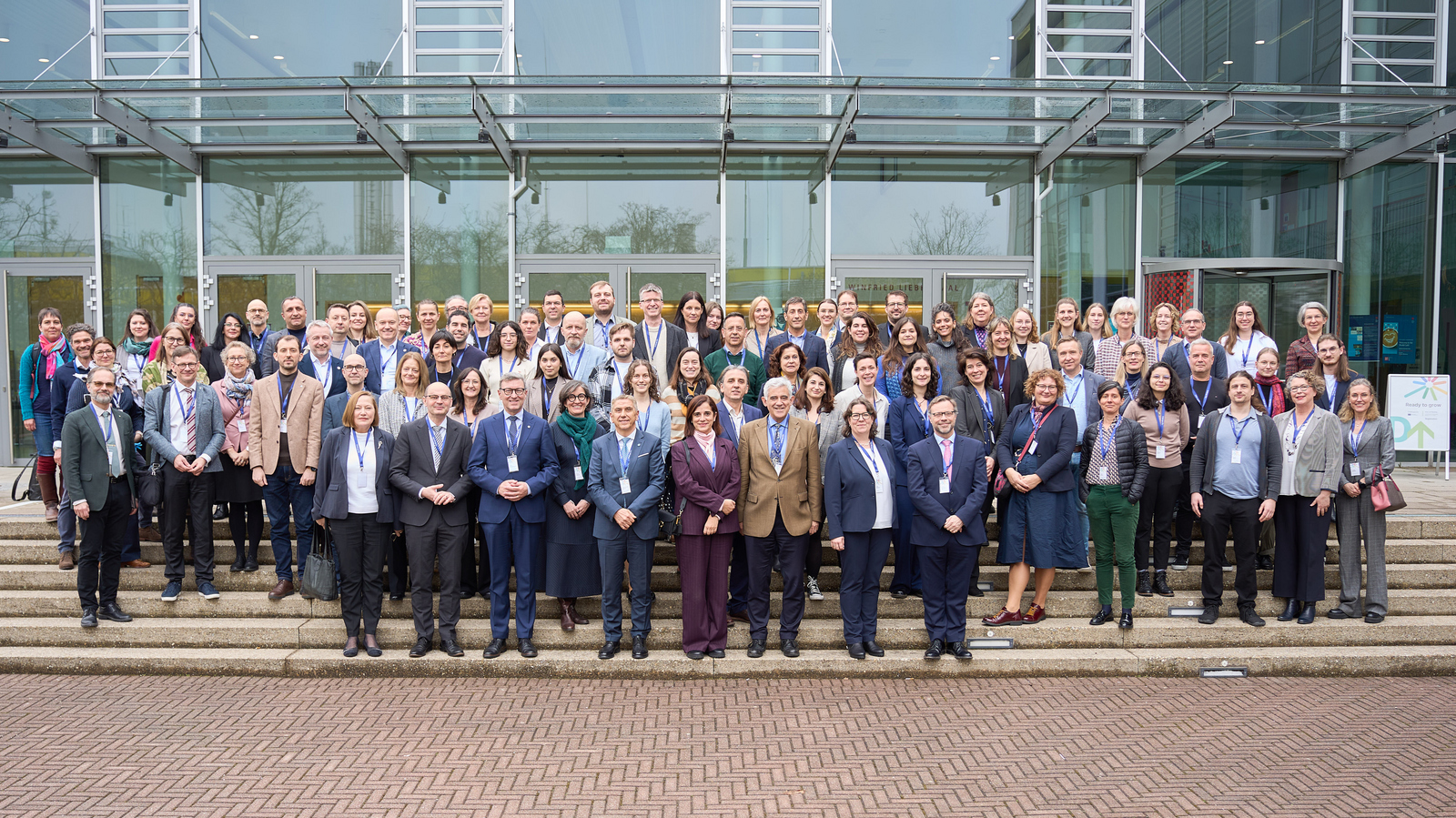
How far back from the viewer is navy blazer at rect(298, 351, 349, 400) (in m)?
7.06

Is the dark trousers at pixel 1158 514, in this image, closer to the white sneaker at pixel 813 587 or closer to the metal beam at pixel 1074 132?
the white sneaker at pixel 813 587

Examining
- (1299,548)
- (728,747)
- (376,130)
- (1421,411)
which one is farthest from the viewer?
(1421,411)

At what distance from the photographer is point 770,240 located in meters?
12.2

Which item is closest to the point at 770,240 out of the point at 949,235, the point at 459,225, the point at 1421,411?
the point at 949,235

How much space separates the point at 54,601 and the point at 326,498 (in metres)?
2.83

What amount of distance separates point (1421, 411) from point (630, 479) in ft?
36.4

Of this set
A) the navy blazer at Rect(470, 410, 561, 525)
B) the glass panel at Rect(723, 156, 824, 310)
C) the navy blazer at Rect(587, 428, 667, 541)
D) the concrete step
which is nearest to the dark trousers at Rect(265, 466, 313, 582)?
the concrete step

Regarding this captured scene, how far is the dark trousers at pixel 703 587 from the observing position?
6129mm

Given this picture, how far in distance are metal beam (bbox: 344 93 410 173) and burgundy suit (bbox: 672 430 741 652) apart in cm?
677

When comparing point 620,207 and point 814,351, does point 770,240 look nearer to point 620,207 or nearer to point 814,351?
point 620,207

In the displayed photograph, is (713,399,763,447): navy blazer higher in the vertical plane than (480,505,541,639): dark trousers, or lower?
higher

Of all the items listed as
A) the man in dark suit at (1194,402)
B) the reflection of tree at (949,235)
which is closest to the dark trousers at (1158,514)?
the man in dark suit at (1194,402)

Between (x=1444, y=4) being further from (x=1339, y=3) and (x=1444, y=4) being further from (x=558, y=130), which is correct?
(x=558, y=130)

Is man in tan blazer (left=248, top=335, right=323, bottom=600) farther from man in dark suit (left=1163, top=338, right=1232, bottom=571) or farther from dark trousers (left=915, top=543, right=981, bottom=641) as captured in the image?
man in dark suit (left=1163, top=338, right=1232, bottom=571)
